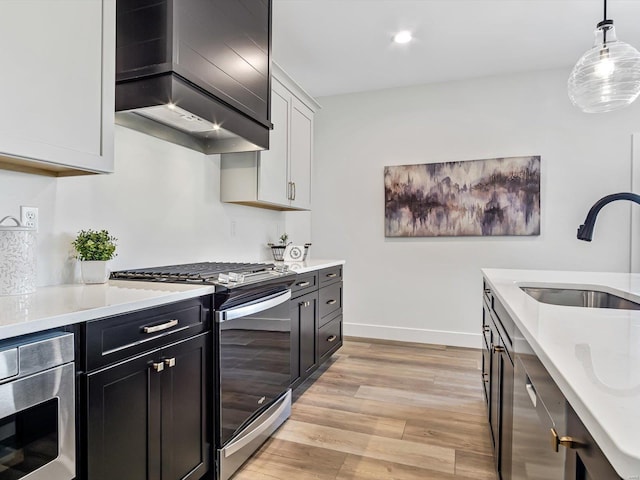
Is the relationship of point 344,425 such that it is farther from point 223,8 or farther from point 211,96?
point 223,8

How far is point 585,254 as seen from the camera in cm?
358

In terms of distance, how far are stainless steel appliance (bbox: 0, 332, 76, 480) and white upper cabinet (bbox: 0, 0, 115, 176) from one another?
2.15 feet

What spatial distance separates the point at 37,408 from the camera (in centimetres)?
101

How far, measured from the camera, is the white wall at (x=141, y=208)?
167 cm

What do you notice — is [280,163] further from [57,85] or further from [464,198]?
[464,198]

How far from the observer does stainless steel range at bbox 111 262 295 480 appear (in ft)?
5.65

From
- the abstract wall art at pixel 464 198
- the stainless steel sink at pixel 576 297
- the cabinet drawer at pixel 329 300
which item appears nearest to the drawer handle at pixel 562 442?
the stainless steel sink at pixel 576 297

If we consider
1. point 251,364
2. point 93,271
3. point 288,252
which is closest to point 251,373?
point 251,364

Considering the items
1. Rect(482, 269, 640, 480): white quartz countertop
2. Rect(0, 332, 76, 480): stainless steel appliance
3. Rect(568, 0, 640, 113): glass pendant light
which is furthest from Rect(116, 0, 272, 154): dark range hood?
Rect(568, 0, 640, 113): glass pendant light

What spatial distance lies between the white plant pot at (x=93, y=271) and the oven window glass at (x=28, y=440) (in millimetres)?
→ 770

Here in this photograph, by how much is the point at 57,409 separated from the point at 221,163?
2.08 meters

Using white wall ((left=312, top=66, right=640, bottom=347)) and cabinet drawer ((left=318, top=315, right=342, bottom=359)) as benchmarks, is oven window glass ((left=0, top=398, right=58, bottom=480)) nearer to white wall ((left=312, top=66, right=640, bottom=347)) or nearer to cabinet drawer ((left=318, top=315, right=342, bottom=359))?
cabinet drawer ((left=318, top=315, right=342, bottom=359))

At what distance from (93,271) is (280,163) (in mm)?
1734

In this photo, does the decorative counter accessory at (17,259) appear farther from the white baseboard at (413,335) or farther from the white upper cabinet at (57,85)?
the white baseboard at (413,335)
